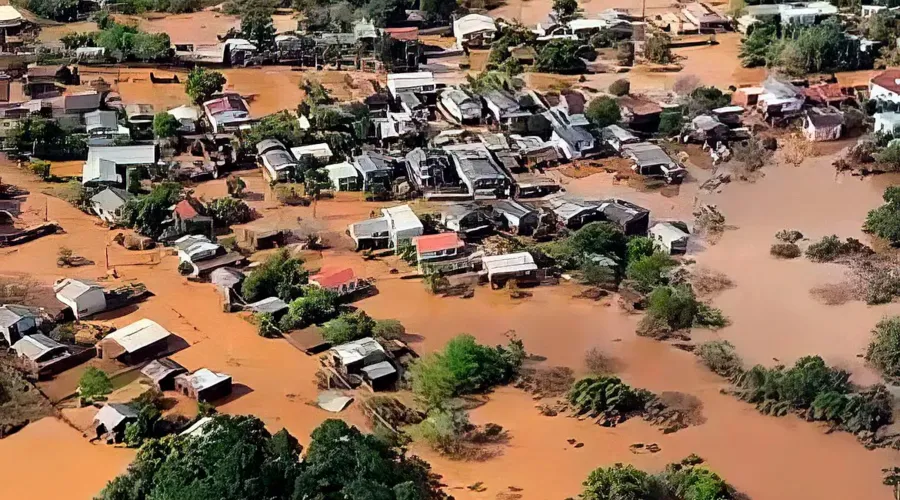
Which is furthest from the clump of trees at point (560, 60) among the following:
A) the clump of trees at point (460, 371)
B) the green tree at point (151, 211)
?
the clump of trees at point (460, 371)

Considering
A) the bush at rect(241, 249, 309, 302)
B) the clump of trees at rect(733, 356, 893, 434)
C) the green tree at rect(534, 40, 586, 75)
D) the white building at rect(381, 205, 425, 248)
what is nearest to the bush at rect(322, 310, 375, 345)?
the bush at rect(241, 249, 309, 302)

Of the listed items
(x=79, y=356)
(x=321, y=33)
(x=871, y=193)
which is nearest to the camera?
(x=79, y=356)

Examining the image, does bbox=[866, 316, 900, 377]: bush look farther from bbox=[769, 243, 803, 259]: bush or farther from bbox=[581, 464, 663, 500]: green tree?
→ bbox=[581, 464, 663, 500]: green tree

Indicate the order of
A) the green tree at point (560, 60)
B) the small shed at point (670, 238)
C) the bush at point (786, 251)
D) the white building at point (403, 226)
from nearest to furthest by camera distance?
the bush at point (786, 251) → the small shed at point (670, 238) → the white building at point (403, 226) → the green tree at point (560, 60)

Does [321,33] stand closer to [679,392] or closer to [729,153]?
[729,153]

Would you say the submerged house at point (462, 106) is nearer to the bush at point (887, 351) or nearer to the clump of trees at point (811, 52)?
→ the clump of trees at point (811, 52)

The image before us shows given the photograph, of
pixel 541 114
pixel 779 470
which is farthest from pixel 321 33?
pixel 779 470
